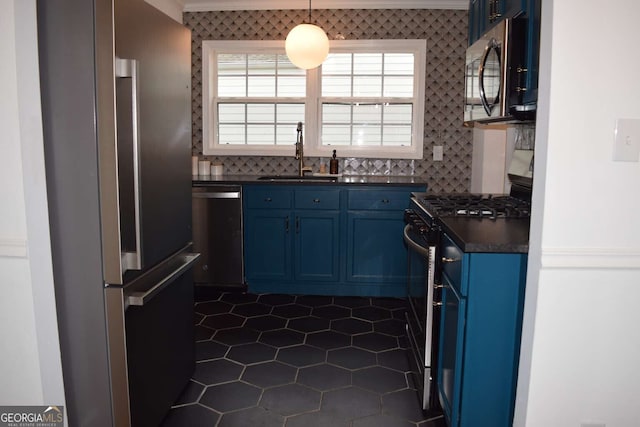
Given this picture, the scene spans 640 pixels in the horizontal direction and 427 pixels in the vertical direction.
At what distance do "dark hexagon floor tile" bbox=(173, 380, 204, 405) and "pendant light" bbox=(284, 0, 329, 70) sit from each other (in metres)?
2.48

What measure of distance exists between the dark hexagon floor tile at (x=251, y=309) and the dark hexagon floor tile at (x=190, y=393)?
101 cm

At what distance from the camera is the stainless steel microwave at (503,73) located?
2074 millimetres

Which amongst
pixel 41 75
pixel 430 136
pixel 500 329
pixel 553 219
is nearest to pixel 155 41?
pixel 41 75

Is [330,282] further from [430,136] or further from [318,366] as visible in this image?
[430,136]

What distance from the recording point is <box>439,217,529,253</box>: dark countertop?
168cm

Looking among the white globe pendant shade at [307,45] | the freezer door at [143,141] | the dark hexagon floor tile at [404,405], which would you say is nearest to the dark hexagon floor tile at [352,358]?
the dark hexagon floor tile at [404,405]

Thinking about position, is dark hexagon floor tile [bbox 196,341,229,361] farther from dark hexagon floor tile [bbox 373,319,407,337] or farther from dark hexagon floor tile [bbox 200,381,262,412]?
dark hexagon floor tile [bbox 373,319,407,337]

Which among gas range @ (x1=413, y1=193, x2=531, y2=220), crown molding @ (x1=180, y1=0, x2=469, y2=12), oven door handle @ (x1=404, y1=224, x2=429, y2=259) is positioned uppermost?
crown molding @ (x1=180, y1=0, x2=469, y2=12)

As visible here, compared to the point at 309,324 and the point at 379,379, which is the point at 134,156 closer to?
the point at 379,379

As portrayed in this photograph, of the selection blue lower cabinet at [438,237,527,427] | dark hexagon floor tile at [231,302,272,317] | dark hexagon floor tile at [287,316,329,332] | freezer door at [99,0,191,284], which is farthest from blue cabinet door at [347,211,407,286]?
blue lower cabinet at [438,237,527,427]

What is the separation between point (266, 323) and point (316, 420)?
121 centimetres

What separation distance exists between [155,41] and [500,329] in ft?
5.47

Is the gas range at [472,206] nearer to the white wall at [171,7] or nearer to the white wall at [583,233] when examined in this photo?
the white wall at [583,233]

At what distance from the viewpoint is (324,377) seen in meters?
2.60
